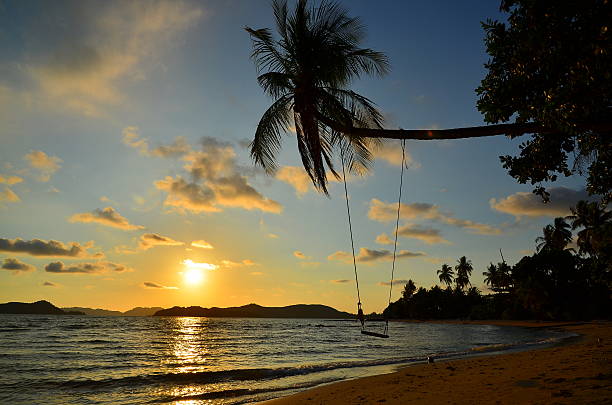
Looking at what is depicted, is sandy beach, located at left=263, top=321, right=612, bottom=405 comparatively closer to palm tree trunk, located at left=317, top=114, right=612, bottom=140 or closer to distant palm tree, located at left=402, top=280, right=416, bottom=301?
palm tree trunk, located at left=317, top=114, right=612, bottom=140

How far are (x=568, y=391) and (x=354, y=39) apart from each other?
8780 mm

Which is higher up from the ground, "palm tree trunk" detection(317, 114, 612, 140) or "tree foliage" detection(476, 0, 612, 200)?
"tree foliage" detection(476, 0, 612, 200)

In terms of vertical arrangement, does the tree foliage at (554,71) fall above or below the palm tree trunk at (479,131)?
above

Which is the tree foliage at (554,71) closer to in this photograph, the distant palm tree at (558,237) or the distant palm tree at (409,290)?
the distant palm tree at (558,237)

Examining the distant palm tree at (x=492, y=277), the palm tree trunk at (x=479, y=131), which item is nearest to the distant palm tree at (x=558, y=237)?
the distant palm tree at (x=492, y=277)

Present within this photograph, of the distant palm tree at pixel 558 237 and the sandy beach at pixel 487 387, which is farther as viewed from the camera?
the distant palm tree at pixel 558 237

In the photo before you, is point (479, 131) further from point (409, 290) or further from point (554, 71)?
point (409, 290)

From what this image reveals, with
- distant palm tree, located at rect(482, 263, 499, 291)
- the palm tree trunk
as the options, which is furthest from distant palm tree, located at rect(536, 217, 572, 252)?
the palm tree trunk

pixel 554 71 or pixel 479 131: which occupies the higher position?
pixel 554 71

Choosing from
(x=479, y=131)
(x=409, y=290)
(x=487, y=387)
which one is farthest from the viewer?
(x=409, y=290)

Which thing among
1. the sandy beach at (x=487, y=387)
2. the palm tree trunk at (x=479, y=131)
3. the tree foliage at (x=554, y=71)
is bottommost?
the sandy beach at (x=487, y=387)

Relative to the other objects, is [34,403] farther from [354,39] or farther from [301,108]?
[354,39]

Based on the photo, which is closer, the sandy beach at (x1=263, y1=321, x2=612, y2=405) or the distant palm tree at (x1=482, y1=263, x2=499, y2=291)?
the sandy beach at (x1=263, y1=321, x2=612, y2=405)

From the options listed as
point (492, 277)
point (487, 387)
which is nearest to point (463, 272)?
point (492, 277)
